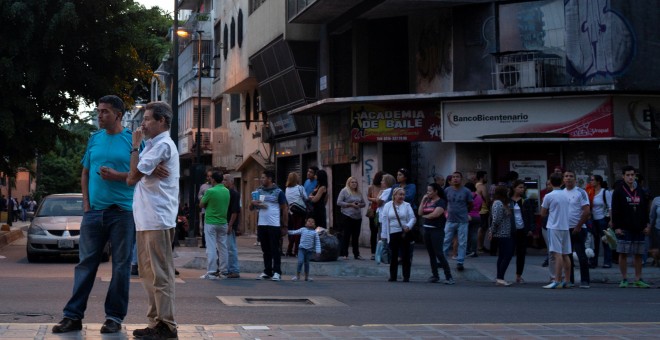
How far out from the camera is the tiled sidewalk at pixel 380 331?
8.07 metres

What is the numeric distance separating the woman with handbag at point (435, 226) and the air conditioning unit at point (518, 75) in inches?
296

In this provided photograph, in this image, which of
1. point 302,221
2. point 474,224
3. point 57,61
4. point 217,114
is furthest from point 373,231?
point 217,114

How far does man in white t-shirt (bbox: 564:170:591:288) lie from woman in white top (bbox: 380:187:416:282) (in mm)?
2521

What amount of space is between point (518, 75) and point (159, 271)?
54.4 ft

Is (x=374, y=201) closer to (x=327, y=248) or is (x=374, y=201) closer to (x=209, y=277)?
(x=327, y=248)

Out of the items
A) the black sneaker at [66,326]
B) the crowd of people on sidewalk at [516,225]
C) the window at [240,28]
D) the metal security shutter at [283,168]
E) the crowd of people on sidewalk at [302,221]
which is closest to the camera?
the crowd of people on sidewalk at [302,221]

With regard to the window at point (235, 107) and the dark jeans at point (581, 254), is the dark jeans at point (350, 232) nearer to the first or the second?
the dark jeans at point (581, 254)

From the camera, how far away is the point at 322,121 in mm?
30453

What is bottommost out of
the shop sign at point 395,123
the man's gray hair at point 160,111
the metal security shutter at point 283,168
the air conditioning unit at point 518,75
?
the man's gray hair at point 160,111

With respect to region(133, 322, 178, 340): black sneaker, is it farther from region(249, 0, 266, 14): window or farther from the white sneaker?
region(249, 0, 266, 14): window

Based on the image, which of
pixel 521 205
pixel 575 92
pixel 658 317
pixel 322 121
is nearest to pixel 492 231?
pixel 521 205

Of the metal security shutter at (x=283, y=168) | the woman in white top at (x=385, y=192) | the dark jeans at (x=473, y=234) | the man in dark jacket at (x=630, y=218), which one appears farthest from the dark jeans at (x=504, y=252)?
the metal security shutter at (x=283, y=168)

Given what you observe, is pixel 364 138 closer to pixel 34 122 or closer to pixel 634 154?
pixel 634 154

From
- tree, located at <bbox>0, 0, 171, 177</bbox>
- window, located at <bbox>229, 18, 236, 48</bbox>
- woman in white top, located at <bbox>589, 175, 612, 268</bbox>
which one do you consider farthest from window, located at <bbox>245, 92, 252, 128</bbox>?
woman in white top, located at <bbox>589, 175, 612, 268</bbox>
